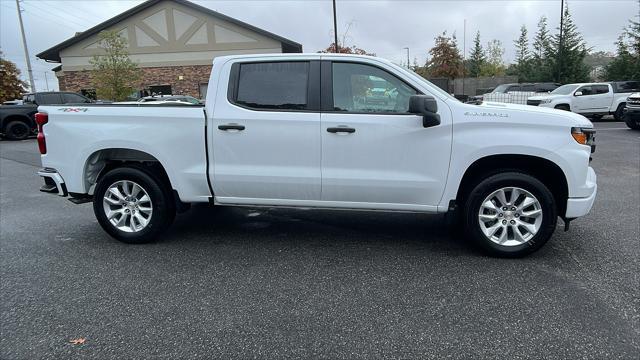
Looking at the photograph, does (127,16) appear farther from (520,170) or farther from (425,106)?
(520,170)

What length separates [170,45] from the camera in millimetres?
27734

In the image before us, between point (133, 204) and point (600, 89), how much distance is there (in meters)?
20.6

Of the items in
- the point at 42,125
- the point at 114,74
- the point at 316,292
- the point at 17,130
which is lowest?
the point at 316,292

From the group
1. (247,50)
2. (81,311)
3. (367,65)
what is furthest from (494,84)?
(81,311)

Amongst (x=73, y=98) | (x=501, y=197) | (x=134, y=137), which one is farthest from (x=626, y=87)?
(x=73, y=98)

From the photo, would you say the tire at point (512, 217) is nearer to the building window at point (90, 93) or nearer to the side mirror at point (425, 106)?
the side mirror at point (425, 106)

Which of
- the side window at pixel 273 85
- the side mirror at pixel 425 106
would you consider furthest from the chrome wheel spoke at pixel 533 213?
the side window at pixel 273 85

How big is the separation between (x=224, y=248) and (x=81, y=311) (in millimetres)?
1573

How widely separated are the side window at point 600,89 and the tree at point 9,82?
35.4 meters

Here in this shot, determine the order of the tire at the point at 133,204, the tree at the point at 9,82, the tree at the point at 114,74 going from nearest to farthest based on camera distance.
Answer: the tire at the point at 133,204, the tree at the point at 114,74, the tree at the point at 9,82

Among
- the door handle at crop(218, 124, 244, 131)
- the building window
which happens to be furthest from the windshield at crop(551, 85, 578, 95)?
the building window

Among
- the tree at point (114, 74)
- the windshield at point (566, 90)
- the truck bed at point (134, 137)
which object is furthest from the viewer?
the tree at point (114, 74)

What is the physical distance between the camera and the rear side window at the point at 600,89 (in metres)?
18.9

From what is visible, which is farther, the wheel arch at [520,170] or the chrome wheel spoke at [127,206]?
the chrome wheel spoke at [127,206]
